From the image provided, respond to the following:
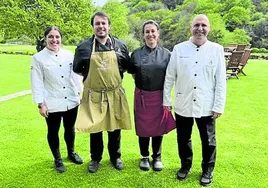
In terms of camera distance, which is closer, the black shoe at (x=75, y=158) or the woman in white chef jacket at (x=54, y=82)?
the woman in white chef jacket at (x=54, y=82)

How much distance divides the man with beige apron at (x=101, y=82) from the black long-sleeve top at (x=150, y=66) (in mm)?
157

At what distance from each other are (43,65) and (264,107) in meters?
5.45

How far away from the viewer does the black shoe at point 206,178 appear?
11.3ft

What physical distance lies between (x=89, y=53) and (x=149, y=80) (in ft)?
2.35

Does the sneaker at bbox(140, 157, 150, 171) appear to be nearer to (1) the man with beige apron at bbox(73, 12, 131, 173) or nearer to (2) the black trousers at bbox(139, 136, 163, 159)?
(2) the black trousers at bbox(139, 136, 163, 159)

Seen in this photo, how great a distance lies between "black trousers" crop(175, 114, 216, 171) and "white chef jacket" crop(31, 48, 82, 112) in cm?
126

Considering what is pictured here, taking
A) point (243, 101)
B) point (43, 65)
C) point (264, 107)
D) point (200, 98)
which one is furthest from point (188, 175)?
point (243, 101)

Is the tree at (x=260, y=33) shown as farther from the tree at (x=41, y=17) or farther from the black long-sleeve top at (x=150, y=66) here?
the black long-sleeve top at (x=150, y=66)

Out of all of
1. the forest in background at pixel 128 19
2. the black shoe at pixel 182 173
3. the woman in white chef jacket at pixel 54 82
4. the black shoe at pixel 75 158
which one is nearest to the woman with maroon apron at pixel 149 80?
the black shoe at pixel 182 173

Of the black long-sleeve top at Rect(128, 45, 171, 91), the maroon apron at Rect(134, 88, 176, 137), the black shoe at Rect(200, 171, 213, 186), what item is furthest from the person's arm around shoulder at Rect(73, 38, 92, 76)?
the black shoe at Rect(200, 171, 213, 186)

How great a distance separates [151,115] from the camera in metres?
3.62

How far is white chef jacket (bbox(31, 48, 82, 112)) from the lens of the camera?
11.2 ft

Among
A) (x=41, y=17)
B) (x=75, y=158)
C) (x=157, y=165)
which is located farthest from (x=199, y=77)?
(x=41, y=17)

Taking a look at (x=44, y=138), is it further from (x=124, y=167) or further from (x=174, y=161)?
(x=174, y=161)
